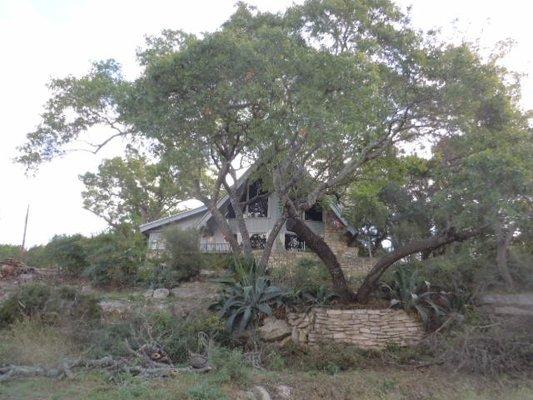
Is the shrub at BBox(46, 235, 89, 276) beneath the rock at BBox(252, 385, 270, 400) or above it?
above

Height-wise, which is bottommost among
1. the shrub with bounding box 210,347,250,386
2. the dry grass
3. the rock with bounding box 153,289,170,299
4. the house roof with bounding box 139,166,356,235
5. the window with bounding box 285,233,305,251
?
the shrub with bounding box 210,347,250,386

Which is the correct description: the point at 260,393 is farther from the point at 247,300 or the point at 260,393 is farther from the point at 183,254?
the point at 183,254

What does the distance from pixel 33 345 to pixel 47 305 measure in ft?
8.03

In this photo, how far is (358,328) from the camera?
13.8 m

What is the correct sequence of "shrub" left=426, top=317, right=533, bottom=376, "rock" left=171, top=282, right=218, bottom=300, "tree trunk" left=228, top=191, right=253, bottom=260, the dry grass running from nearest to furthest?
the dry grass → "shrub" left=426, top=317, right=533, bottom=376 → "rock" left=171, top=282, right=218, bottom=300 → "tree trunk" left=228, top=191, right=253, bottom=260

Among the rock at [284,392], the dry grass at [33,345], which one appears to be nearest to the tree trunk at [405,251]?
the rock at [284,392]

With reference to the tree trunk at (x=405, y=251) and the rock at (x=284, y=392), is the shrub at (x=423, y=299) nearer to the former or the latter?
the tree trunk at (x=405, y=251)

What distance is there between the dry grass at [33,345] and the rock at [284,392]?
4.04 m

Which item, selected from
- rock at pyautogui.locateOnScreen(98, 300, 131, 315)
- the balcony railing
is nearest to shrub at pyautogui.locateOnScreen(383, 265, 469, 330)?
rock at pyautogui.locateOnScreen(98, 300, 131, 315)

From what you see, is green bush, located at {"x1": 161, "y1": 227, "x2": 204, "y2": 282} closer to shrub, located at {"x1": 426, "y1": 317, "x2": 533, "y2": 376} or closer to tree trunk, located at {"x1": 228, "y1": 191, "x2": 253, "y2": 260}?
tree trunk, located at {"x1": 228, "y1": 191, "x2": 253, "y2": 260}

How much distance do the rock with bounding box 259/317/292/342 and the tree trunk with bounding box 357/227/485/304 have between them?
220 cm

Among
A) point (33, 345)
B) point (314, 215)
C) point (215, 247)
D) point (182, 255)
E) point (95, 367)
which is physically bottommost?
point (95, 367)

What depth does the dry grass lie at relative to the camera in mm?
10320

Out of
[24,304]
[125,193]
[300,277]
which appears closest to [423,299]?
[300,277]
